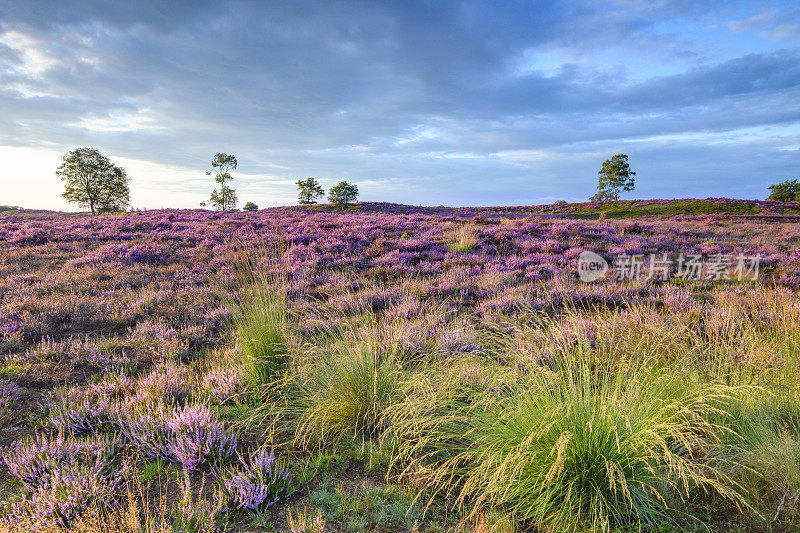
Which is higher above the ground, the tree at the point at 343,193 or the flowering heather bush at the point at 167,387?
the tree at the point at 343,193

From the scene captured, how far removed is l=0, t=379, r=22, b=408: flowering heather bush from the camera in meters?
3.89

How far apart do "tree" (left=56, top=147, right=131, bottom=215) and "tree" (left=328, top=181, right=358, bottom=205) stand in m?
28.7

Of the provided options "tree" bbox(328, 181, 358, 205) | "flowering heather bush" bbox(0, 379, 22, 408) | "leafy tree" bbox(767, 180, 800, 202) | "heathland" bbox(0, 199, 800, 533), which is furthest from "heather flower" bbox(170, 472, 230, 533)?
"leafy tree" bbox(767, 180, 800, 202)

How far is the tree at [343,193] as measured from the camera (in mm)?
53125

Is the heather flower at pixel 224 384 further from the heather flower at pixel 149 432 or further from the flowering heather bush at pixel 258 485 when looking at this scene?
the flowering heather bush at pixel 258 485

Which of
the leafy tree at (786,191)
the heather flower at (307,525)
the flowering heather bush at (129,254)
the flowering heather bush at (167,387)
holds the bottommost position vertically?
the heather flower at (307,525)

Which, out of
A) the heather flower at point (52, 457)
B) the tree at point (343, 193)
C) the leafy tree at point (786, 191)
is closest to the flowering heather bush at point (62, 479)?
the heather flower at point (52, 457)

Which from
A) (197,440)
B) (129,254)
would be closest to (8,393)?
(197,440)

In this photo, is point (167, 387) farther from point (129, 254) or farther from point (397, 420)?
point (129, 254)

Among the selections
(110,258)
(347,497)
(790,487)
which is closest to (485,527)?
(347,497)

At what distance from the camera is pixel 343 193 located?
177ft

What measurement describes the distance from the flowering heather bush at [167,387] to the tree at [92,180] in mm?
51954

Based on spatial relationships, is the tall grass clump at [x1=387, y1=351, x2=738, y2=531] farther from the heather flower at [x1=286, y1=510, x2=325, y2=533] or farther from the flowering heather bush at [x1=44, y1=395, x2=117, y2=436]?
the flowering heather bush at [x1=44, y1=395, x2=117, y2=436]

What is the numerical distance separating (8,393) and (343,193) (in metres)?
51.5
